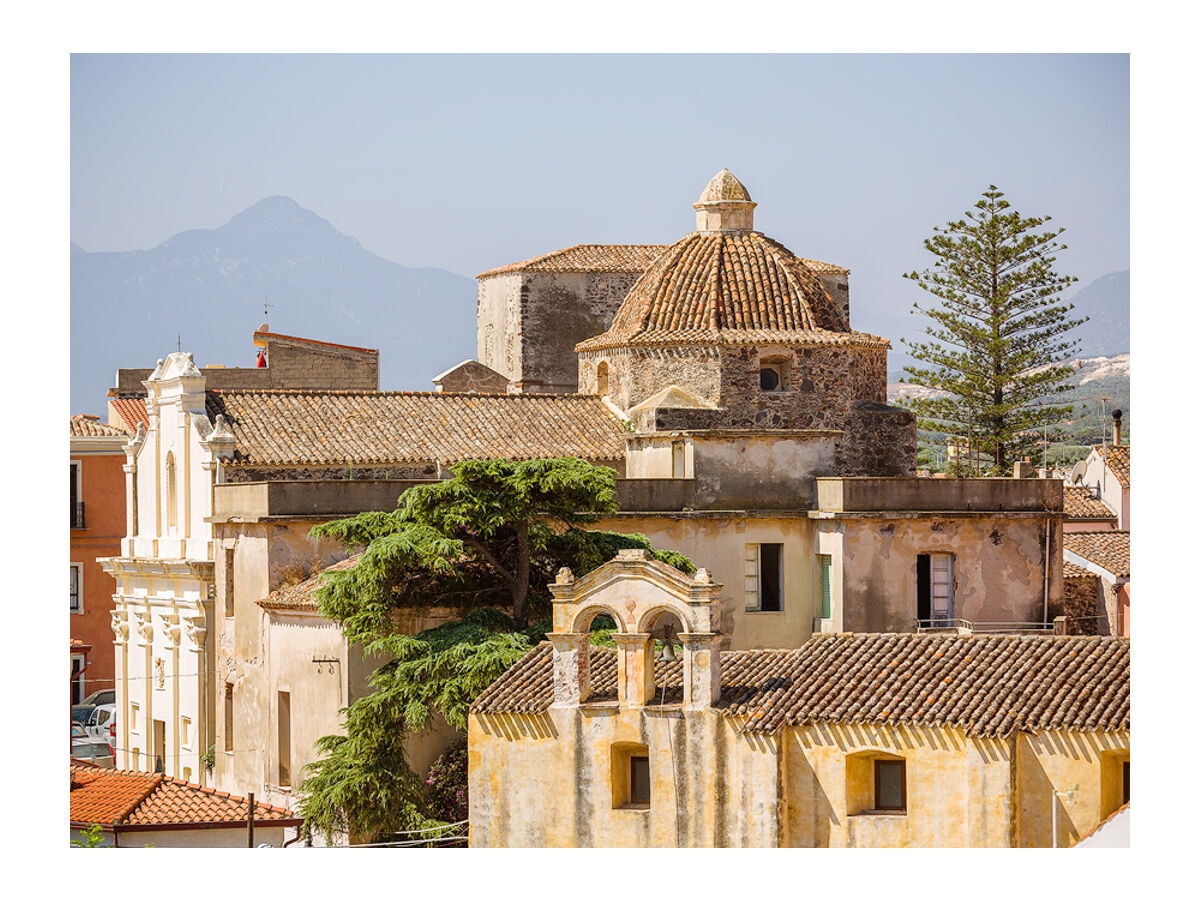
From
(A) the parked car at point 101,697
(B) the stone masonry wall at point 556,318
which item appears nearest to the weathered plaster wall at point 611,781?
(A) the parked car at point 101,697

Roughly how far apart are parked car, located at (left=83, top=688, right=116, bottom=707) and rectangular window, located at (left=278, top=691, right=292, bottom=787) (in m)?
12.2

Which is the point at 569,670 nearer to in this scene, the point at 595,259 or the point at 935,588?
the point at 935,588

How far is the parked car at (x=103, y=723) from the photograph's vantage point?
38.6 metres

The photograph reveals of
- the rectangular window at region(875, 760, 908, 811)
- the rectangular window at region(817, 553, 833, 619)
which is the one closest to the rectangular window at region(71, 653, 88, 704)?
the rectangular window at region(817, 553, 833, 619)

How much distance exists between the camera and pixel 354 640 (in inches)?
1088

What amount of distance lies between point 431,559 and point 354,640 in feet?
4.35

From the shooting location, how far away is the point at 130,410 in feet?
147

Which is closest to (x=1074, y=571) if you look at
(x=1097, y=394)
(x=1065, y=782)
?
(x=1065, y=782)

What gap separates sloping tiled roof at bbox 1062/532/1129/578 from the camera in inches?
1548

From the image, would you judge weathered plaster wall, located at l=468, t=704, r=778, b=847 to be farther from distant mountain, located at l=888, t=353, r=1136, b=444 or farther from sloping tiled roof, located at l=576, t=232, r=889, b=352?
distant mountain, located at l=888, t=353, r=1136, b=444

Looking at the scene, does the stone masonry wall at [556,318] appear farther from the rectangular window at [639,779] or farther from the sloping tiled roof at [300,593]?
the rectangular window at [639,779]

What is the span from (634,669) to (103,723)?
18.5 metres

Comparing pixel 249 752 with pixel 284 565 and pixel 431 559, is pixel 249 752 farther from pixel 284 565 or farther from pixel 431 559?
pixel 431 559

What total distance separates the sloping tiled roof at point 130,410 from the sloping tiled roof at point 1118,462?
64.5 ft
